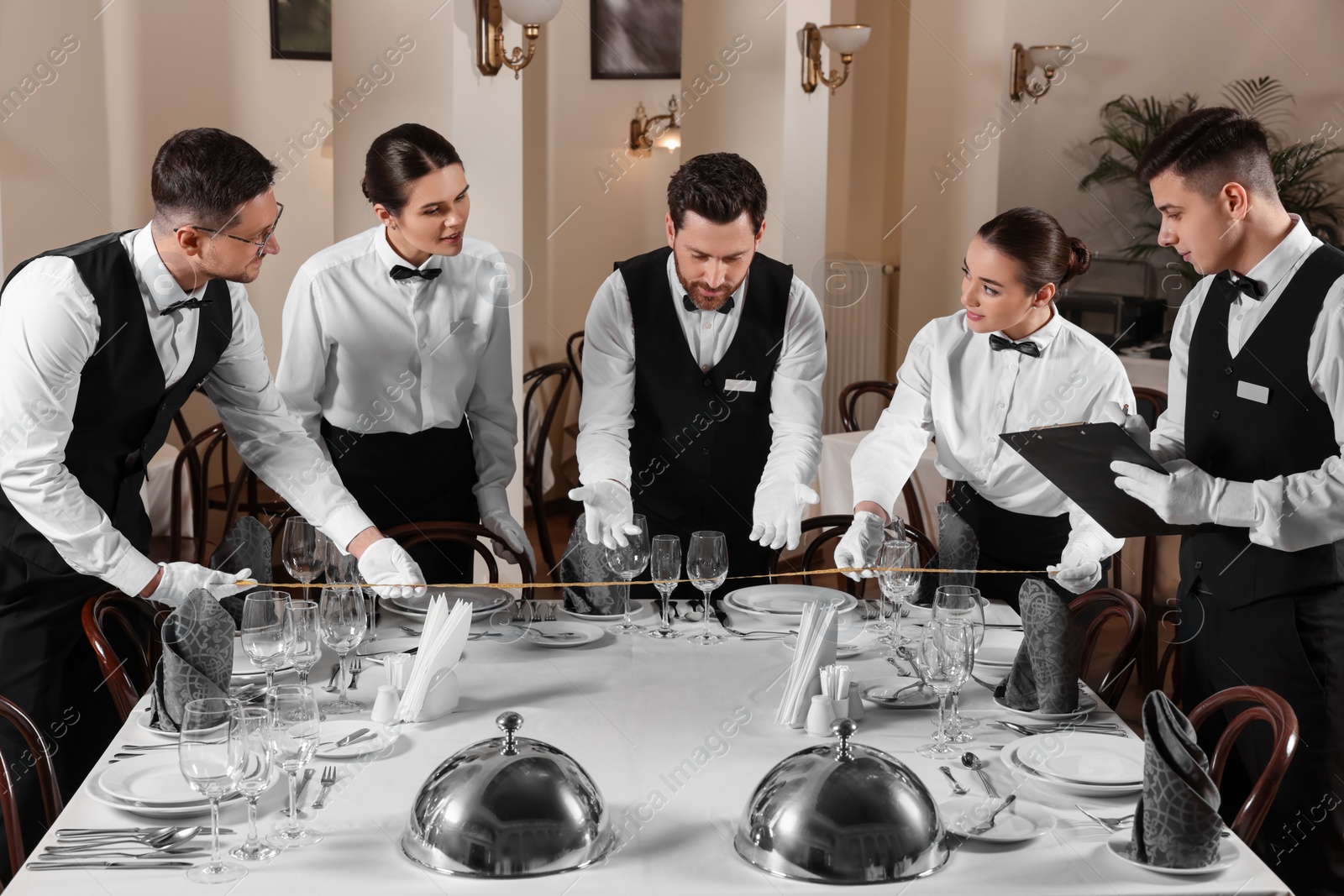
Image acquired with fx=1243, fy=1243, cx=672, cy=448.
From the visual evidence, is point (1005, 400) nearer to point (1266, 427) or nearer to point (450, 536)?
point (1266, 427)

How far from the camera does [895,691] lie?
1.93 meters

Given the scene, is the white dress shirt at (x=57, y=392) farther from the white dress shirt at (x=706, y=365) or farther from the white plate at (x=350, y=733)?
the white dress shirt at (x=706, y=365)

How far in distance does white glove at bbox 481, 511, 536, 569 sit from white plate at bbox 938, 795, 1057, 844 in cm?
135

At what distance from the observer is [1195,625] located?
7.25ft

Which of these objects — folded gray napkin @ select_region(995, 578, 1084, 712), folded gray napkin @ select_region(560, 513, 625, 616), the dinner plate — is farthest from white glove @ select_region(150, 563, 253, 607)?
folded gray napkin @ select_region(995, 578, 1084, 712)

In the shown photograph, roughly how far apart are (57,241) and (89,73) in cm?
70

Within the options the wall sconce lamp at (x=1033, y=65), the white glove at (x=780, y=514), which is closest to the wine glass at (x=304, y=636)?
the white glove at (x=780, y=514)

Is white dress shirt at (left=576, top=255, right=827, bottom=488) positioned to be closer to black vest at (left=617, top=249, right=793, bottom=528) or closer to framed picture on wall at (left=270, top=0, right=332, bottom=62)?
black vest at (left=617, top=249, right=793, bottom=528)

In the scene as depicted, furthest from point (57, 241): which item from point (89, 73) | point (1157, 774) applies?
point (1157, 774)

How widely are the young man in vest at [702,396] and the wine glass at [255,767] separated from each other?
4.59 feet

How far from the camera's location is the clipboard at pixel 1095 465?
2074 millimetres

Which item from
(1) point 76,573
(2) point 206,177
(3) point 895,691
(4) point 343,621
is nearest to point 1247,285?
(3) point 895,691

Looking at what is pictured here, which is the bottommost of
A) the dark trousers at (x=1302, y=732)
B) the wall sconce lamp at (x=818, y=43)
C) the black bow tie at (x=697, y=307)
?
the dark trousers at (x=1302, y=732)

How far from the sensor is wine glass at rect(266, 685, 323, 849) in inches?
56.1
